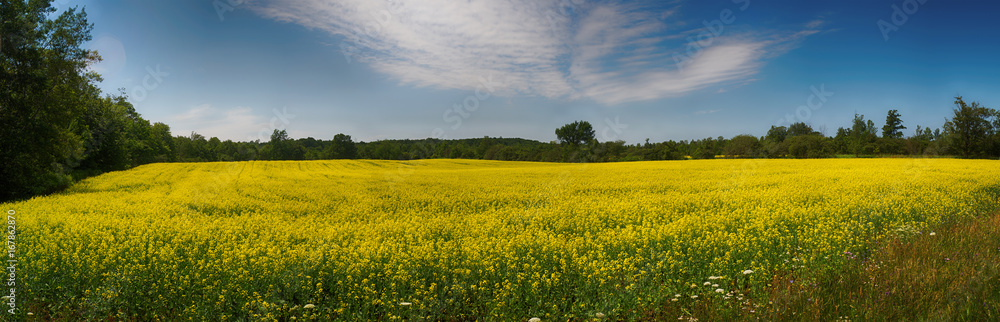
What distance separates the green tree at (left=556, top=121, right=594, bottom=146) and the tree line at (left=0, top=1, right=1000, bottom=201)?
226 mm

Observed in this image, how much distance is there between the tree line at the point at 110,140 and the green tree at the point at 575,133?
8.9 inches

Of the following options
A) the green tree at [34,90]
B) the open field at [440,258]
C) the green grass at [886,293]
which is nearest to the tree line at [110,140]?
the green tree at [34,90]

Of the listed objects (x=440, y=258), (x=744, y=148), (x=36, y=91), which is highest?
(x=36, y=91)

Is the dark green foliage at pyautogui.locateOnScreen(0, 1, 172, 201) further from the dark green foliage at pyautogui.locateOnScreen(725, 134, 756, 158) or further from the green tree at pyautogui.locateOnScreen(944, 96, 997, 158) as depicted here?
the green tree at pyautogui.locateOnScreen(944, 96, 997, 158)

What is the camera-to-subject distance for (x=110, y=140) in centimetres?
3703

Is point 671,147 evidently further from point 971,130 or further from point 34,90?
point 34,90

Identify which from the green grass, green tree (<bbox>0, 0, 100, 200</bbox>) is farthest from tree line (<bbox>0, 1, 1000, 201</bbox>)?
the green grass

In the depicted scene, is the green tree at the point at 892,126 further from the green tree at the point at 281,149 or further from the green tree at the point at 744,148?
the green tree at the point at 281,149

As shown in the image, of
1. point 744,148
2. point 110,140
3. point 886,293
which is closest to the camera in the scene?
point 886,293

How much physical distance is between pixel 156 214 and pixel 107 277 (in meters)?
6.52

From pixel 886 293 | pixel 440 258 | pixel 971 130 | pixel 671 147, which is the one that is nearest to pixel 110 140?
pixel 440 258

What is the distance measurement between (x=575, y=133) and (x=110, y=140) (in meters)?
73.8

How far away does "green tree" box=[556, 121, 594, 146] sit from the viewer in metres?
87.3

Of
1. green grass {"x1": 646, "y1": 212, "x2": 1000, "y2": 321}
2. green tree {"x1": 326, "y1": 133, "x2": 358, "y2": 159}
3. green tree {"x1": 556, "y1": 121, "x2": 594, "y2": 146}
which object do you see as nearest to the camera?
green grass {"x1": 646, "y1": 212, "x2": 1000, "y2": 321}
